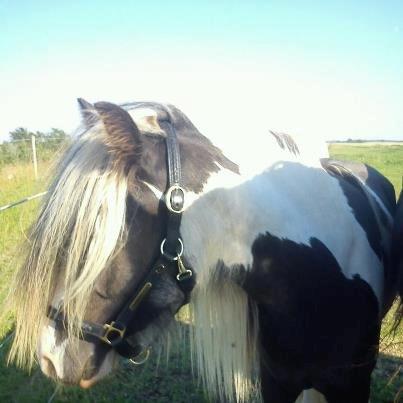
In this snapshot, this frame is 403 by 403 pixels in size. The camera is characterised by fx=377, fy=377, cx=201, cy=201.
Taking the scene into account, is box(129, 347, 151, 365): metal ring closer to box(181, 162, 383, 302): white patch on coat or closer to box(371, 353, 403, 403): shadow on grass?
box(181, 162, 383, 302): white patch on coat

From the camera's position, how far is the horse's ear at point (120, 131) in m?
1.15

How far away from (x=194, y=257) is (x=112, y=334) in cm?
39

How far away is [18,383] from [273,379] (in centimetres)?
238

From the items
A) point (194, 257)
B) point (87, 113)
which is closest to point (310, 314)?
point (194, 257)

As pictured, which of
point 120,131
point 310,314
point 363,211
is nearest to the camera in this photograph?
point 120,131

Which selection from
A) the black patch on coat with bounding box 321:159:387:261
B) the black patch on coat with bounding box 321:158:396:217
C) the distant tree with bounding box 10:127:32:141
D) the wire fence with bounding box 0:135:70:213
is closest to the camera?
the black patch on coat with bounding box 321:159:387:261

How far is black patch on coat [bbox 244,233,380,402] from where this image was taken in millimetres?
1466

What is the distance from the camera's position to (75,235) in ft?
4.02

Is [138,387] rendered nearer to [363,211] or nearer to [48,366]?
[48,366]

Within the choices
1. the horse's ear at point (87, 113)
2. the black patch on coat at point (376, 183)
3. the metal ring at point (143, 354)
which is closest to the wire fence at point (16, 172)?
the black patch on coat at point (376, 183)

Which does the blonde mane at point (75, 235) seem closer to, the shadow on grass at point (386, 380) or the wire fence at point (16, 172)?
the shadow on grass at point (386, 380)

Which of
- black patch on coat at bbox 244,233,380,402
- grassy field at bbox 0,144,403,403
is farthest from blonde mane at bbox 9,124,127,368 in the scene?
grassy field at bbox 0,144,403,403

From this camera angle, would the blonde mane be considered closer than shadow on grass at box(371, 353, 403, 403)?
Yes

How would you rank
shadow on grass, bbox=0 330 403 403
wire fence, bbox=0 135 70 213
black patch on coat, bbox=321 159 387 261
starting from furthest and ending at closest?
wire fence, bbox=0 135 70 213, shadow on grass, bbox=0 330 403 403, black patch on coat, bbox=321 159 387 261
